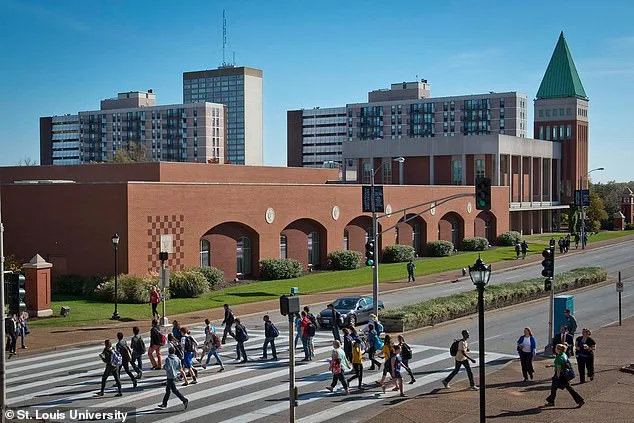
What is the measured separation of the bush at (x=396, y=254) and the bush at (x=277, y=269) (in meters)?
13.0

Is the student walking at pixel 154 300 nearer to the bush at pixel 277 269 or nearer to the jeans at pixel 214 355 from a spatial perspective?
the jeans at pixel 214 355

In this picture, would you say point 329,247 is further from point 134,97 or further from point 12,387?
point 134,97

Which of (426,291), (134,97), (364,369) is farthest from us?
Answer: (134,97)

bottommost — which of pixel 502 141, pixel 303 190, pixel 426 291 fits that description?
pixel 426 291

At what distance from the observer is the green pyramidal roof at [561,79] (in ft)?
380

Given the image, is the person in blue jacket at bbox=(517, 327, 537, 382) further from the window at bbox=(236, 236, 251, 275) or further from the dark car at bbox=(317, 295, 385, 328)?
the window at bbox=(236, 236, 251, 275)

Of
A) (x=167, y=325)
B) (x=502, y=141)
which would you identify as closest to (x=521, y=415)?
(x=167, y=325)

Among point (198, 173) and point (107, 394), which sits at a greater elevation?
point (198, 173)

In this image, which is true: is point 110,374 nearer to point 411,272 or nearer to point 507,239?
point 411,272

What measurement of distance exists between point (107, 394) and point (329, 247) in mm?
41042

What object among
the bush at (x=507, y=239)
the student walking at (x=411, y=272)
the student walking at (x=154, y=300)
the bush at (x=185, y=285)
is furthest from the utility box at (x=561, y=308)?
the bush at (x=507, y=239)

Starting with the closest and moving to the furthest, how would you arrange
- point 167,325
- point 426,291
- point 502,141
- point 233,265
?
point 167,325, point 426,291, point 233,265, point 502,141

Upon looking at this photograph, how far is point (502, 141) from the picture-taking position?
9431 centimetres

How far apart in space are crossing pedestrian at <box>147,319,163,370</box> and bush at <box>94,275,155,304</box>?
17.1m
